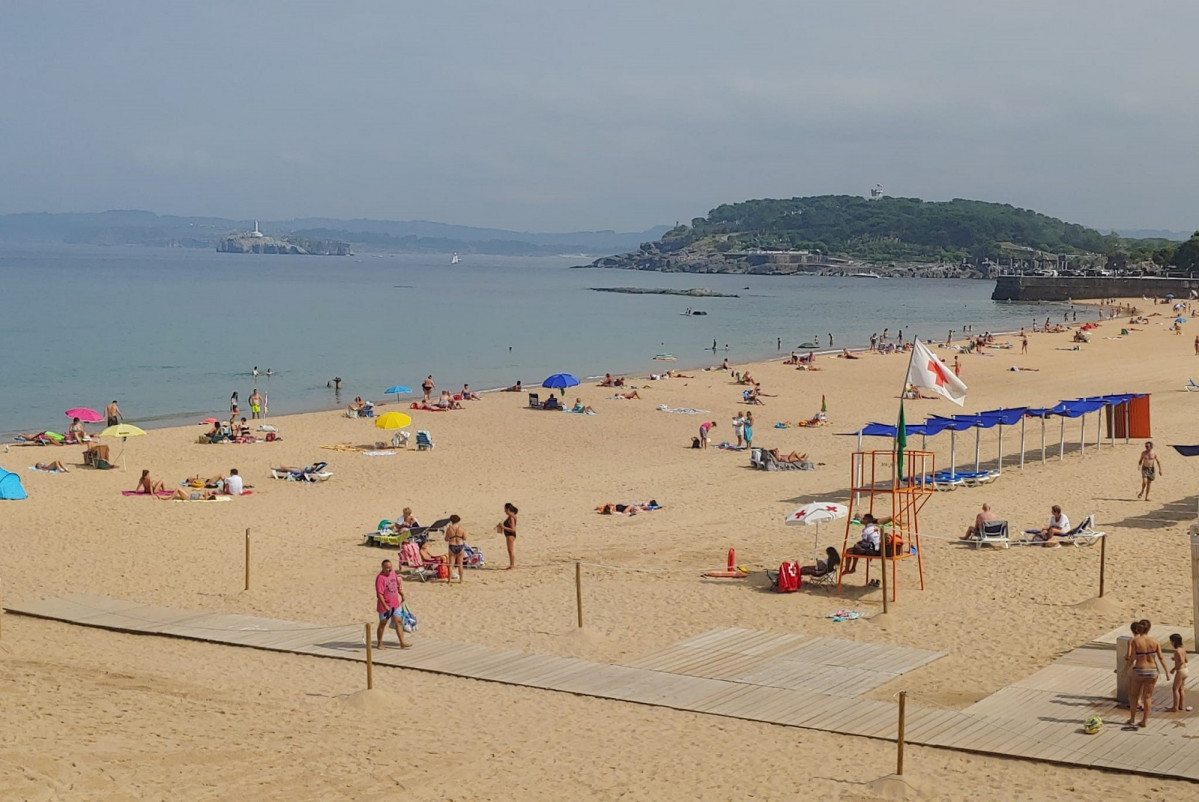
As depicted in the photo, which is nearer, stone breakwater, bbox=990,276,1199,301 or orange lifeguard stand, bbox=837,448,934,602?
orange lifeguard stand, bbox=837,448,934,602

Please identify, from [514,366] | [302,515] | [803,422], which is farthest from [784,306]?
[302,515]

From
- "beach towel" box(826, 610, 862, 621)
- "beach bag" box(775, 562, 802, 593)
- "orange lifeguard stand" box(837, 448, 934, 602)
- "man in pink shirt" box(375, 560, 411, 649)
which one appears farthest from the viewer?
"orange lifeguard stand" box(837, 448, 934, 602)

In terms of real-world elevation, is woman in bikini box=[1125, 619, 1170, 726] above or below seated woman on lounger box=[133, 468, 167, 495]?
above

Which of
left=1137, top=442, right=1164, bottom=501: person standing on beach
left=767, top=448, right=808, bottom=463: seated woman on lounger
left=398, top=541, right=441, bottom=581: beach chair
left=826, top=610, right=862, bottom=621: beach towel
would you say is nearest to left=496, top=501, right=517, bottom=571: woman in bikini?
left=398, top=541, right=441, bottom=581: beach chair

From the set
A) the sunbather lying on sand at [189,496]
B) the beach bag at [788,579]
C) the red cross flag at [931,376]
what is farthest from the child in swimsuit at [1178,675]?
the sunbather lying on sand at [189,496]

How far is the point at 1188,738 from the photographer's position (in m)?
10.2

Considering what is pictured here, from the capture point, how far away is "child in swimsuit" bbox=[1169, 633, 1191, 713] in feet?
34.8

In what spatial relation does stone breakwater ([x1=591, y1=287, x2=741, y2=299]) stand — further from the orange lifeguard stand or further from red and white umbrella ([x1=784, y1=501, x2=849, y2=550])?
red and white umbrella ([x1=784, y1=501, x2=849, y2=550])

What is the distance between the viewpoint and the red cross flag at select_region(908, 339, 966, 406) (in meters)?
15.5

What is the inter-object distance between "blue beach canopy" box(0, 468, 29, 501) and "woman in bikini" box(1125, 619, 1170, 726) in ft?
60.6

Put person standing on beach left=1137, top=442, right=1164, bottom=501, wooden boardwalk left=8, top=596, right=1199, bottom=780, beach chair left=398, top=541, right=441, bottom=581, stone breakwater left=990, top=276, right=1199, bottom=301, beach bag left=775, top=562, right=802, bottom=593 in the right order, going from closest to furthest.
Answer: wooden boardwalk left=8, top=596, right=1199, bottom=780, beach bag left=775, top=562, right=802, bottom=593, beach chair left=398, top=541, right=441, bottom=581, person standing on beach left=1137, top=442, right=1164, bottom=501, stone breakwater left=990, top=276, right=1199, bottom=301

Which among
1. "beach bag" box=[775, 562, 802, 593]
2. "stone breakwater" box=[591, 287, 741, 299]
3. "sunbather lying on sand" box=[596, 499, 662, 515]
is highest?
"stone breakwater" box=[591, 287, 741, 299]

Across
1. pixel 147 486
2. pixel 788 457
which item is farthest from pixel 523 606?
pixel 788 457

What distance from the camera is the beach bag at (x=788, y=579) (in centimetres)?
1600
